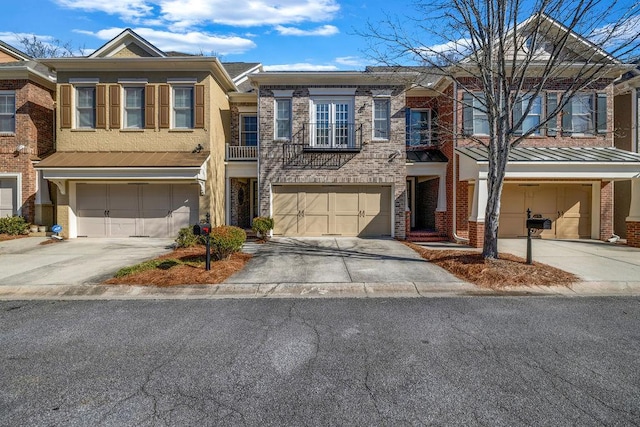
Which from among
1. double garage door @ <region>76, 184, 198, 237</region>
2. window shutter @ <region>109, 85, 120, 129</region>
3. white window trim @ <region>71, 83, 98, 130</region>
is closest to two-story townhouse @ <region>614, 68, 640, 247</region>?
double garage door @ <region>76, 184, 198, 237</region>

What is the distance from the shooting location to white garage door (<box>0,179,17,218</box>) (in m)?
13.4

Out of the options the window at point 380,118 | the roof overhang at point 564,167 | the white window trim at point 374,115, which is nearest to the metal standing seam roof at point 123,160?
the white window trim at point 374,115

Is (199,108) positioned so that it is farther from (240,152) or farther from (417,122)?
(417,122)

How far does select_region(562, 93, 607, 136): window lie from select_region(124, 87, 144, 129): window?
1697 centimetres

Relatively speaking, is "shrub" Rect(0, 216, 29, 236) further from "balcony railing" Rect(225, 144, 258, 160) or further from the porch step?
the porch step

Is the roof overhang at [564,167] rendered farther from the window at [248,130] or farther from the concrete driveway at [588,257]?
the window at [248,130]

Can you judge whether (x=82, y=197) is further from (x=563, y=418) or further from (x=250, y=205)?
(x=563, y=418)

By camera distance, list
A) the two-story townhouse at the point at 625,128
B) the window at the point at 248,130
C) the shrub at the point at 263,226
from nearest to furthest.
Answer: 1. the shrub at the point at 263,226
2. the two-story townhouse at the point at 625,128
3. the window at the point at 248,130

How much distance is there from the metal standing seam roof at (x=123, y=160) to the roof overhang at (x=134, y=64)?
329 cm

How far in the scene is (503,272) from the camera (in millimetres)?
7129

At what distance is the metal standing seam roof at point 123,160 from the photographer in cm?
1173

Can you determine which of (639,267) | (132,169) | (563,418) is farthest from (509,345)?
(132,169)

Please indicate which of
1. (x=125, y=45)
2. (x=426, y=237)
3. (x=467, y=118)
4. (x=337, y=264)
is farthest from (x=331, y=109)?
Result: (x=125, y=45)

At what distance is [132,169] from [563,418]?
13023mm
